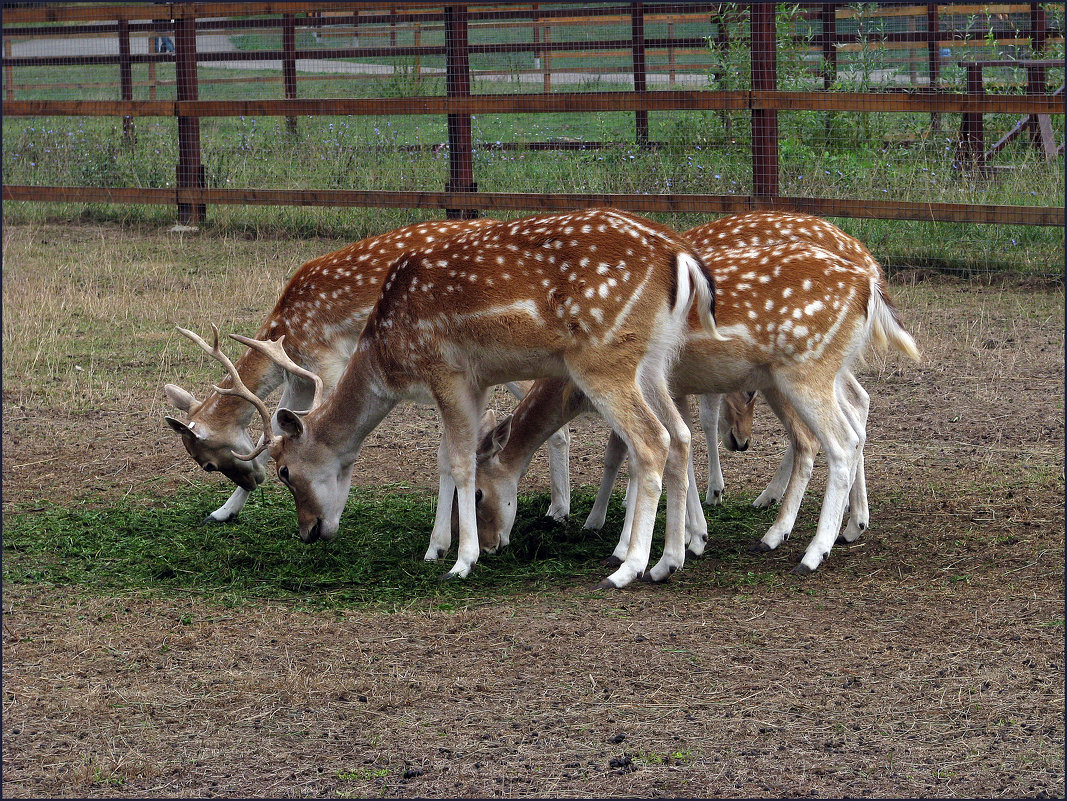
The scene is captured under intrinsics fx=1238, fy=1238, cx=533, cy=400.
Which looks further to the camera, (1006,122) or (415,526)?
(1006,122)

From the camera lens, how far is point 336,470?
19.0 ft

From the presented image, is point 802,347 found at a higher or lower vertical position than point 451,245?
lower

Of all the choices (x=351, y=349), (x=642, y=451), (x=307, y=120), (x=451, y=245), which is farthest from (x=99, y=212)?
(x=642, y=451)

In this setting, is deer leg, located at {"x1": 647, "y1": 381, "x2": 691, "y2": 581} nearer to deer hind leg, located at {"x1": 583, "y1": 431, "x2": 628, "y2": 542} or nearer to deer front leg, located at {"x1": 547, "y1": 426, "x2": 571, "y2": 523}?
deer hind leg, located at {"x1": 583, "y1": 431, "x2": 628, "y2": 542}

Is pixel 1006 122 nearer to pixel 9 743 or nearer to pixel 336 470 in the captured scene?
pixel 336 470

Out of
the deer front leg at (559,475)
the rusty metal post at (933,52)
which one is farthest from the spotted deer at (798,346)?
the rusty metal post at (933,52)

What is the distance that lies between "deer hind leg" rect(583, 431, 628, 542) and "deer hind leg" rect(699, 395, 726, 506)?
531mm

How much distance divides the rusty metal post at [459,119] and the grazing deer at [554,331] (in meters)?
6.18

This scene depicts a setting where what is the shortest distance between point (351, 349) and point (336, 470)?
0.87 meters

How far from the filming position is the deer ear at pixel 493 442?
18.7 ft

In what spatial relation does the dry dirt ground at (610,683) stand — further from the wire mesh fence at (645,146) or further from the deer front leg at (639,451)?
the wire mesh fence at (645,146)

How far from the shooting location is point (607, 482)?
19.5 ft

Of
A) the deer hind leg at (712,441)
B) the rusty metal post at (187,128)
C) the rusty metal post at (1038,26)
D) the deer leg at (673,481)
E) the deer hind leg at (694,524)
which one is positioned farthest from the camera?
the rusty metal post at (1038,26)

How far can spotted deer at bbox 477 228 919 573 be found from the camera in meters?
5.27
